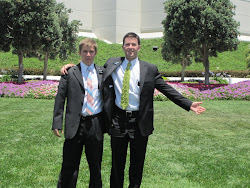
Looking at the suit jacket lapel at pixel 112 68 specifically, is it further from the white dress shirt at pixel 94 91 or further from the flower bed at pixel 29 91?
the flower bed at pixel 29 91

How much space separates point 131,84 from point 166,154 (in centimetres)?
338

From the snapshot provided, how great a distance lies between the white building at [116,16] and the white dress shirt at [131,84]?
49.3 m

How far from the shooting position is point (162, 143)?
775 centimetres

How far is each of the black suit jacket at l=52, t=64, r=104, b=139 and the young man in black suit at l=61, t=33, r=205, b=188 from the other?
0.76 feet

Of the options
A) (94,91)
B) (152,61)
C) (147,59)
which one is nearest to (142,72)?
(94,91)

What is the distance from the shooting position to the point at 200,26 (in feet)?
75.7

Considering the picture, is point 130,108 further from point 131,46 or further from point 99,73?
point 131,46

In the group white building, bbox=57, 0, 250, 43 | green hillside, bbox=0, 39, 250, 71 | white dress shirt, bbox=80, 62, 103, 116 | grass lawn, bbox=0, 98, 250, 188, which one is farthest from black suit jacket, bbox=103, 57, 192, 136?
white building, bbox=57, 0, 250, 43

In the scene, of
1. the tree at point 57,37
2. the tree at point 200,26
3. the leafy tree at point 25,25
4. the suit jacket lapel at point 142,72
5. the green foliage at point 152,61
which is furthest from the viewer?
the green foliage at point 152,61

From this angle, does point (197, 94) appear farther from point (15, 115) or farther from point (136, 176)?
point (136, 176)

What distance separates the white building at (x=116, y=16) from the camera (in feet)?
172

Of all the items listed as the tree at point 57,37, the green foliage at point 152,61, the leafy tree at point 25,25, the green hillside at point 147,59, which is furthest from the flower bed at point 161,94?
the green hillside at point 147,59

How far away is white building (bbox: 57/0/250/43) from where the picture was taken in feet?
172

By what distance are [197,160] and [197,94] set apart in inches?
540
